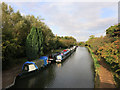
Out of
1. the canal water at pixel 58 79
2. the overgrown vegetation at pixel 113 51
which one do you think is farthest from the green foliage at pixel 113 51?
the canal water at pixel 58 79

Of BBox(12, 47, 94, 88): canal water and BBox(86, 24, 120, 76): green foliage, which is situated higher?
BBox(86, 24, 120, 76): green foliage

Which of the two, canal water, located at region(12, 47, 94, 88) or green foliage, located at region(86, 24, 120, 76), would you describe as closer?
green foliage, located at region(86, 24, 120, 76)

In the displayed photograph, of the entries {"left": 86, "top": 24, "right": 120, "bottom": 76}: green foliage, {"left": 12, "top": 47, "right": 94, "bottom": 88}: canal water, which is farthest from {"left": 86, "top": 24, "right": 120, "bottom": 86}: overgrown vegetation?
{"left": 12, "top": 47, "right": 94, "bottom": 88}: canal water

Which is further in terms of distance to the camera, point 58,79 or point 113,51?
point 58,79

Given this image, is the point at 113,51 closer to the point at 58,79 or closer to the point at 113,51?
the point at 113,51

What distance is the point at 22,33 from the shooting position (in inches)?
871

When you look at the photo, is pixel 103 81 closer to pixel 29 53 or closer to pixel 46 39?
pixel 29 53

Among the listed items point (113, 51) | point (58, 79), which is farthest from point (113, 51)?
point (58, 79)

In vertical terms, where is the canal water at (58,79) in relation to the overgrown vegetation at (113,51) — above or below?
below

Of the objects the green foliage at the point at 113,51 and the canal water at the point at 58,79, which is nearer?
the green foliage at the point at 113,51

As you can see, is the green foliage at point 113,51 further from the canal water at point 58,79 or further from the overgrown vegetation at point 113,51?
the canal water at point 58,79

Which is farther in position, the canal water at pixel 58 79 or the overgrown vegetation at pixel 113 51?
the canal water at pixel 58 79

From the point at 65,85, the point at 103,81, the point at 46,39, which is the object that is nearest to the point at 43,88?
the point at 65,85

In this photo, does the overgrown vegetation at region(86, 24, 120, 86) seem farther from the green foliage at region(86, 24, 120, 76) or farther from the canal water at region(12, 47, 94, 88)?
the canal water at region(12, 47, 94, 88)
